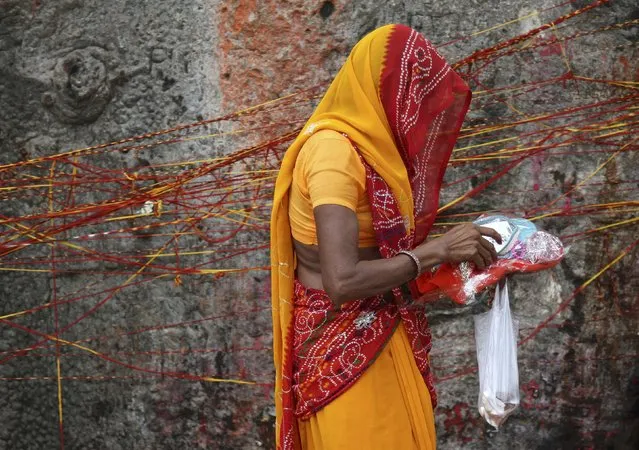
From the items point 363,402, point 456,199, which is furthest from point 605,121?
point 363,402

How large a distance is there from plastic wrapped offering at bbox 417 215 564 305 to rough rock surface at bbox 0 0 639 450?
1.27 m

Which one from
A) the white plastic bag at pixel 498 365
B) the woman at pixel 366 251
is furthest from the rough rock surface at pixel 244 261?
the woman at pixel 366 251

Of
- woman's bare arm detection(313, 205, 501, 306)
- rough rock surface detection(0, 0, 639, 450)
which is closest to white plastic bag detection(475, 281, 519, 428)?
woman's bare arm detection(313, 205, 501, 306)

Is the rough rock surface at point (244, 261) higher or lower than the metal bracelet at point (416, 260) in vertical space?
higher

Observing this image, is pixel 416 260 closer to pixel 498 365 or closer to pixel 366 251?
pixel 366 251

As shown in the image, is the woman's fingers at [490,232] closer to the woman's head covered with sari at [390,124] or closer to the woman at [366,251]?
the woman at [366,251]

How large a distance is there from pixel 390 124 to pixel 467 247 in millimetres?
367

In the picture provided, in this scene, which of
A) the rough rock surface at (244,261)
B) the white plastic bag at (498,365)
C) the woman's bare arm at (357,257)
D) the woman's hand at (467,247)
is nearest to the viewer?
the woman's bare arm at (357,257)

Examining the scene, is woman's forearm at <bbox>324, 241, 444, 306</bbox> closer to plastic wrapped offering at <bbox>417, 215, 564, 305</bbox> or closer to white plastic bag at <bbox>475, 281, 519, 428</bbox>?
plastic wrapped offering at <bbox>417, 215, 564, 305</bbox>

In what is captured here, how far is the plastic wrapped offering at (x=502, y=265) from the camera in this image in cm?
242

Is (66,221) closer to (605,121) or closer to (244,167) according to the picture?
(244,167)

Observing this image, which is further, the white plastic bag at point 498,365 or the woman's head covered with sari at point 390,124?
the white plastic bag at point 498,365

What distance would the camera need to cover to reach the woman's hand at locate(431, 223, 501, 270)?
2344 mm

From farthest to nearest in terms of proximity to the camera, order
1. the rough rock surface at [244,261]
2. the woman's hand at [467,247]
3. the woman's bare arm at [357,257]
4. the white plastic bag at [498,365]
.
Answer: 1. the rough rock surface at [244,261]
2. the white plastic bag at [498,365]
3. the woman's hand at [467,247]
4. the woman's bare arm at [357,257]
